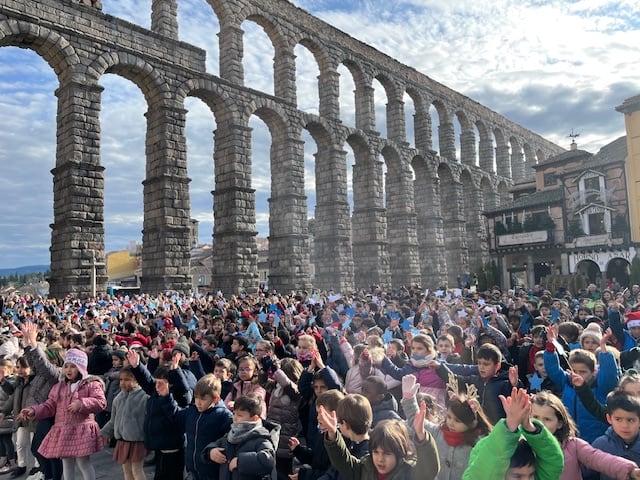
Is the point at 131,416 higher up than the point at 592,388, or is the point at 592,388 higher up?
the point at 592,388

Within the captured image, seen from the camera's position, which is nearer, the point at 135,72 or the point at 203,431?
the point at 203,431

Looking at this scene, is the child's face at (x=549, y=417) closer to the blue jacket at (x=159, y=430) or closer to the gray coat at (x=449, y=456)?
the gray coat at (x=449, y=456)

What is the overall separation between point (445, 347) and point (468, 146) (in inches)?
1741

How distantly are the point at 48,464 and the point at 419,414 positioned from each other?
5.53m

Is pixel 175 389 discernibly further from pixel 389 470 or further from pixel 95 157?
pixel 95 157

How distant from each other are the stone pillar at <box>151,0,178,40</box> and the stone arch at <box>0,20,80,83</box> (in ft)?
16.6

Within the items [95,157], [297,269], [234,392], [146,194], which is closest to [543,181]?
[297,269]

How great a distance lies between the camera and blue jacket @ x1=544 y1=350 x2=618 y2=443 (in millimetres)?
4504

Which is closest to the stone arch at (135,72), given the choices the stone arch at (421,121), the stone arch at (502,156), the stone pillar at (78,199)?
the stone pillar at (78,199)

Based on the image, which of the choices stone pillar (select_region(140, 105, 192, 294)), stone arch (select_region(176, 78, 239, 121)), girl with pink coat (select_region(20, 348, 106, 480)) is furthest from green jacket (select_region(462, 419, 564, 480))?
stone arch (select_region(176, 78, 239, 121))

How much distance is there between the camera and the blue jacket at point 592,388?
14.8 feet

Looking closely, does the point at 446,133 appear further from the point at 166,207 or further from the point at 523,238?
the point at 166,207

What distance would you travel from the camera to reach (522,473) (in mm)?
3020

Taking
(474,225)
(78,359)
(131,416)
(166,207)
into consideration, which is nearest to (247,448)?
(131,416)
